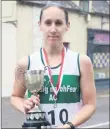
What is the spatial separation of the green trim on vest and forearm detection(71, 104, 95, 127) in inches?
4.0

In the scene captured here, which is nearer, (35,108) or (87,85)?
(35,108)

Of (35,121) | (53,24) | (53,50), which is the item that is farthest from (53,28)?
(35,121)

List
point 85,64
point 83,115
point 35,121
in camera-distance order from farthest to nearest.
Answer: point 85,64 < point 83,115 < point 35,121

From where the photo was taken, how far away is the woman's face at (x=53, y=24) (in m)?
2.79

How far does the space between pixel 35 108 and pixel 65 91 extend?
0.27 m

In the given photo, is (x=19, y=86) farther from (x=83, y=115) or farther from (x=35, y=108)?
(x=83, y=115)

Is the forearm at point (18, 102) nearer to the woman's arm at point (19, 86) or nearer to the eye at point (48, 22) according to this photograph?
the woman's arm at point (19, 86)

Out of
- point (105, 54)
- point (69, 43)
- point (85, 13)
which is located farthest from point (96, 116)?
point (105, 54)

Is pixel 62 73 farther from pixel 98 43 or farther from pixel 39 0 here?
pixel 98 43

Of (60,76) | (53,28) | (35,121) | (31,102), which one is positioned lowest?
(35,121)

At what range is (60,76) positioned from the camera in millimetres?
2773

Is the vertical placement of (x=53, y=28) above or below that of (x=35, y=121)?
above

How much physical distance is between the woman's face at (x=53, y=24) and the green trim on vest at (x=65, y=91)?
0.83ft

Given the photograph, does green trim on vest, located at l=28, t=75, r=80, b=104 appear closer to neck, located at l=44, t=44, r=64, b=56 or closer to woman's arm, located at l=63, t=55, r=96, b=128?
woman's arm, located at l=63, t=55, r=96, b=128
